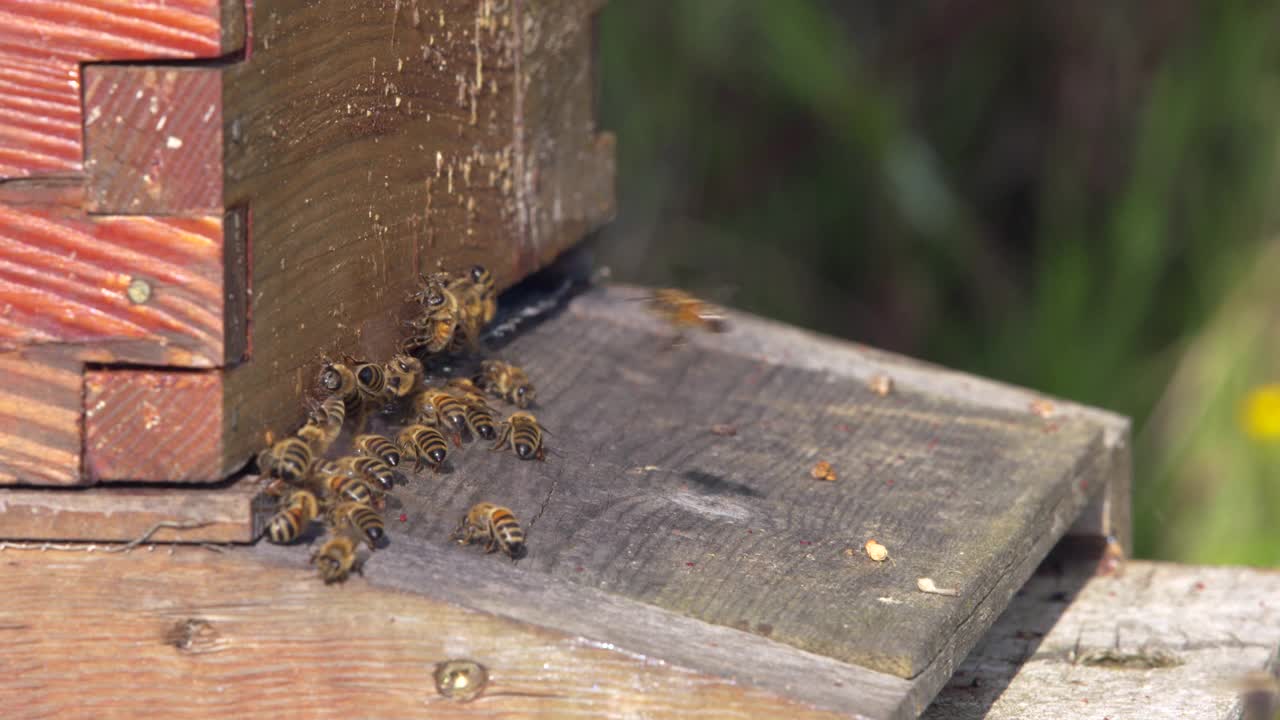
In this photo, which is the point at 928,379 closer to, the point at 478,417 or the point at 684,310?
the point at 684,310

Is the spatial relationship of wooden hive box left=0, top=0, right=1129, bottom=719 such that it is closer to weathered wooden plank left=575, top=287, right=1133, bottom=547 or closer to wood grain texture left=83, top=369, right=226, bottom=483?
wood grain texture left=83, top=369, right=226, bottom=483

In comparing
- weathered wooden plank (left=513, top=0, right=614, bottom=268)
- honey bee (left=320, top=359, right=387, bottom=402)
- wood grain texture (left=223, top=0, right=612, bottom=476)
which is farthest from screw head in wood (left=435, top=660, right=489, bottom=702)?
weathered wooden plank (left=513, top=0, right=614, bottom=268)

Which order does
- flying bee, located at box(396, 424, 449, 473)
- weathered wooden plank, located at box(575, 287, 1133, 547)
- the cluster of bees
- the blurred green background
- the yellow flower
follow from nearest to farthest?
1. the cluster of bees
2. flying bee, located at box(396, 424, 449, 473)
3. weathered wooden plank, located at box(575, 287, 1133, 547)
4. the yellow flower
5. the blurred green background

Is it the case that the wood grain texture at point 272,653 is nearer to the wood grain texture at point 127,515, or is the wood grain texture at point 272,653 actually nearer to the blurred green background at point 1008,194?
the wood grain texture at point 127,515

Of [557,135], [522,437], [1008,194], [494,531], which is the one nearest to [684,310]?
[557,135]

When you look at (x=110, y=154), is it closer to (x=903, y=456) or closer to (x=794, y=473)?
(x=794, y=473)

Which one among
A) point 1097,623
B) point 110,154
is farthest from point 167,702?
point 1097,623
